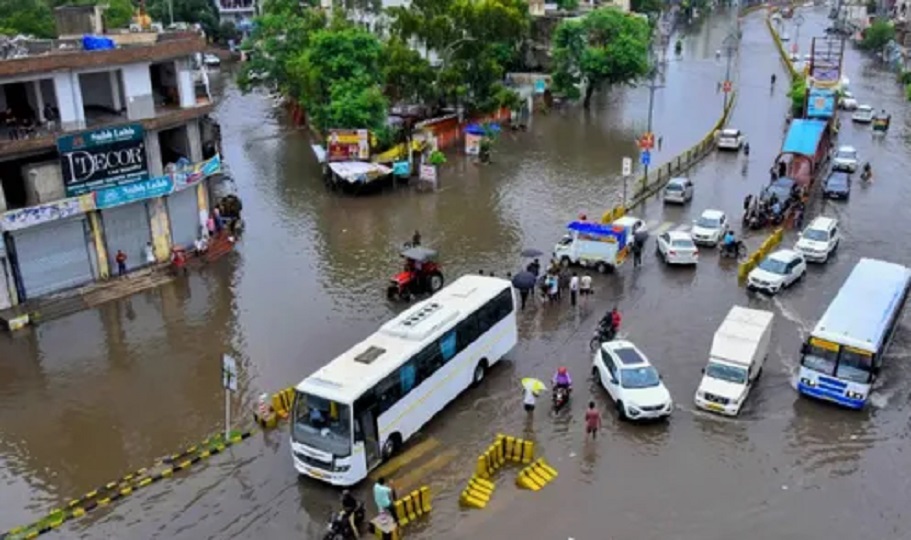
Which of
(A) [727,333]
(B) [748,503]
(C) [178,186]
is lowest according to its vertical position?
(B) [748,503]

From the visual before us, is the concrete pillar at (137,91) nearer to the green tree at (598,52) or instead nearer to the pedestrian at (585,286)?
the pedestrian at (585,286)

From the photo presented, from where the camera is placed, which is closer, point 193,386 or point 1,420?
point 1,420

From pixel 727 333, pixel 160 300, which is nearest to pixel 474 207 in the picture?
pixel 160 300

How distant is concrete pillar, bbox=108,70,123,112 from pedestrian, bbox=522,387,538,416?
21.2m

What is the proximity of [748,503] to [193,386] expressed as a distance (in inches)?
620

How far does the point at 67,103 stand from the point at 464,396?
18.3 metres

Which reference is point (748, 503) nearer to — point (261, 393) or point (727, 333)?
point (727, 333)

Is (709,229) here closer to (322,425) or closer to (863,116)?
(322,425)

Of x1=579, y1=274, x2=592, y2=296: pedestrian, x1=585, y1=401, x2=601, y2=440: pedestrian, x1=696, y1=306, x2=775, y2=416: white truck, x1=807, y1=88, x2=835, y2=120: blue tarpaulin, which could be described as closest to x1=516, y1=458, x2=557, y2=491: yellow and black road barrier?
x1=585, y1=401, x2=601, y2=440: pedestrian

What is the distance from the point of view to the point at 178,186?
3384 centimetres

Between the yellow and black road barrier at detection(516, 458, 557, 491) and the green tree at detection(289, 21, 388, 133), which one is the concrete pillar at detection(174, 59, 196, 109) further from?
the yellow and black road barrier at detection(516, 458, 557, 491)

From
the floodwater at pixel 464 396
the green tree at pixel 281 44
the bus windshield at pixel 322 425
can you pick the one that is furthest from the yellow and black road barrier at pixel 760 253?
the green tree at pixel 281 44

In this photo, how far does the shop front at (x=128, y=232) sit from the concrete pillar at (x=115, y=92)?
4278 millimetres

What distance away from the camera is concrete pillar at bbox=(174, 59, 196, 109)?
1353 inches
